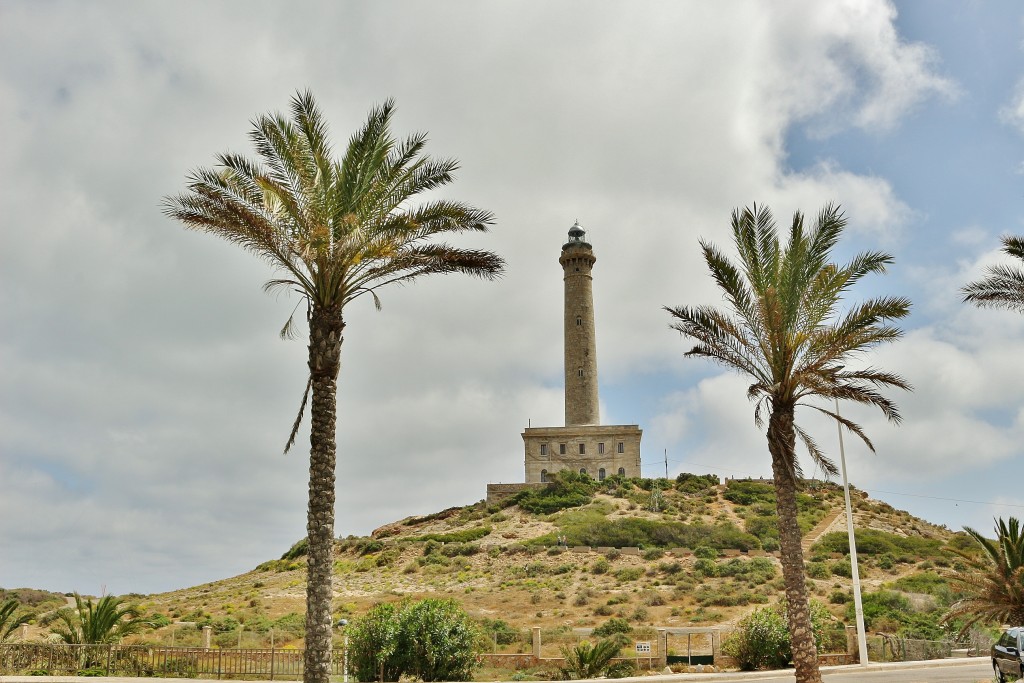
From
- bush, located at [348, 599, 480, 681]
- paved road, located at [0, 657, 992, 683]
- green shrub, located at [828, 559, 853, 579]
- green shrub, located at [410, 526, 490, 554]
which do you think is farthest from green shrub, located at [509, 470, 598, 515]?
bush, located at [348, 599, 480, 681]

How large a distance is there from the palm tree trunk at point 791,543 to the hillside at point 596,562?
1598 centimetres

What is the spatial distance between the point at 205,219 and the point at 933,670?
23085 millimetres

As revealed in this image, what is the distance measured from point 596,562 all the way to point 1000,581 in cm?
2898

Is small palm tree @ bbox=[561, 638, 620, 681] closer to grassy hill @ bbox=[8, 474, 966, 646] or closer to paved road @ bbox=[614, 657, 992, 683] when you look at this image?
paved road @ bbox=[614, 657, 992, 683]

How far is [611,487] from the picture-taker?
69688 mm

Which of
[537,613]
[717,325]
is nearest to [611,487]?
[537,613]

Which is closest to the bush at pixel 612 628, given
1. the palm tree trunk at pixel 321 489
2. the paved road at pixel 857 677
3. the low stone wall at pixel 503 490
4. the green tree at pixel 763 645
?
the green tree at pixel 763 645

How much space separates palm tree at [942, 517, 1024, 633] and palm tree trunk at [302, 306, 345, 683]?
65.6ft

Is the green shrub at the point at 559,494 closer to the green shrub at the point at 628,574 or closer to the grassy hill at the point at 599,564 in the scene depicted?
the grassy hill at the point at 599,564

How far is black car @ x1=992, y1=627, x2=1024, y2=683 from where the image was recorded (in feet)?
56.6

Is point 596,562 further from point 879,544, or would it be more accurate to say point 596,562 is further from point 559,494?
point 879,544

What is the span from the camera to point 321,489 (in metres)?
13.6

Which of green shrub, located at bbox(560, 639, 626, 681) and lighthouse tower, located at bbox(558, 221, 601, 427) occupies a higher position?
lighthouse tower, located at bbox(558, 221, 601, 427)

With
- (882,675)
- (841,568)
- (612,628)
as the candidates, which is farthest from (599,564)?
(882,675)
